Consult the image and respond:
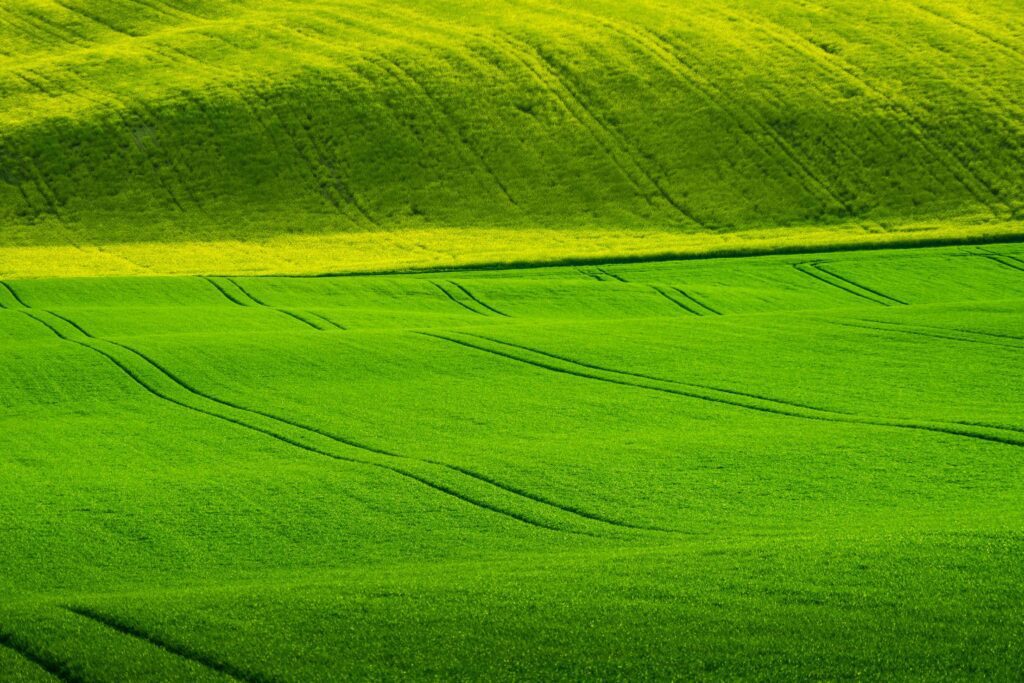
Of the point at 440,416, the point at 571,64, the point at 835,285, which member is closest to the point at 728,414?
the point at 440,416

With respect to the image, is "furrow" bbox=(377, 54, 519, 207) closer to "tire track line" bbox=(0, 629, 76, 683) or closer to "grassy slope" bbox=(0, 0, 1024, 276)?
"grassy slope" bbox=(0, 0, 1024, 276)

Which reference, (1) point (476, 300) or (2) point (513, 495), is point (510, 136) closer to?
(1) point (476, 300)

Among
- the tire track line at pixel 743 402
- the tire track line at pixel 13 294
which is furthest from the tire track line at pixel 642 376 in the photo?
the tire track line at pixel 13 294

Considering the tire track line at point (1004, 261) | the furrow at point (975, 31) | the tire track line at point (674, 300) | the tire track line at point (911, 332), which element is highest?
the furrow at point (975, 31)

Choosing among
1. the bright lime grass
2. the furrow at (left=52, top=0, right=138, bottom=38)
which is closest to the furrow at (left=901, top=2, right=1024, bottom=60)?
Result: the bright lime grass

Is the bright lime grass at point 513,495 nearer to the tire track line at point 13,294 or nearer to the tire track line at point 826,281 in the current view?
the tire track line at point 13,294

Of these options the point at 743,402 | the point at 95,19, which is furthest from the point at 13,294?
the point at 95,19
